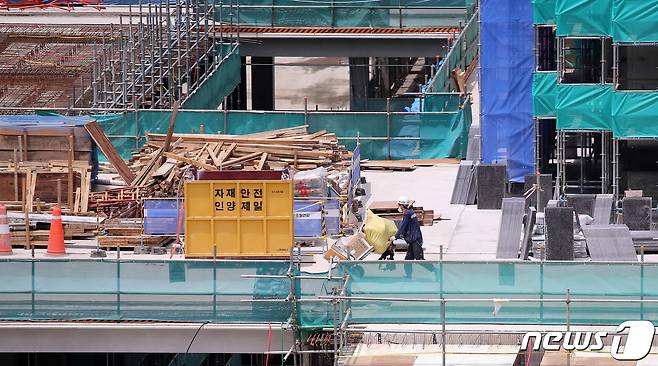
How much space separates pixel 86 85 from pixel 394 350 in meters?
27.4

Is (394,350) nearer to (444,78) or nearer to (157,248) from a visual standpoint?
(157,248)

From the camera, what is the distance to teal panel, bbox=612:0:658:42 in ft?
126

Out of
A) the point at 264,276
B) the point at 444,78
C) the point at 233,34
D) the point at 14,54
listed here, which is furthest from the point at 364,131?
the point at 264,276

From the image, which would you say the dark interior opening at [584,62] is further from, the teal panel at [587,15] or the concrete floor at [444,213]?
the teal panel at [587,15]

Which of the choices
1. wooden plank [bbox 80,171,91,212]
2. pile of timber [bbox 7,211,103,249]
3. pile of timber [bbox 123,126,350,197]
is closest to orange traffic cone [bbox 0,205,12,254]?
pile of timber [bbox 7,211,103,249]

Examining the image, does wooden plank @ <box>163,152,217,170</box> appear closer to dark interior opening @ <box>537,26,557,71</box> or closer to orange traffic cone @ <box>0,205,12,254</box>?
orange traffic cone @ <box>0,205,12,254</box>

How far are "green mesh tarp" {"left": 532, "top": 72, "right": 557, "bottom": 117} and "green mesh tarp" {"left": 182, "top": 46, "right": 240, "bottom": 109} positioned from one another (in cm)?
1427

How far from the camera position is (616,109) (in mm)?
38938

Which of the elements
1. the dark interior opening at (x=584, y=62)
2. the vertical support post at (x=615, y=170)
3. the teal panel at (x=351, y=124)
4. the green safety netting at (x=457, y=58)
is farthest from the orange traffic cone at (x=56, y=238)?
the green safety netting at (x=457, y=58)

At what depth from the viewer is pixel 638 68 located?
4403cm

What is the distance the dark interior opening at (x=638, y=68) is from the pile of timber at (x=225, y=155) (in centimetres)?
693

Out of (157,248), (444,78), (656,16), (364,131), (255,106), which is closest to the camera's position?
(157,248)

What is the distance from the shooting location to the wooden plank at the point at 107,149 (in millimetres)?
39500

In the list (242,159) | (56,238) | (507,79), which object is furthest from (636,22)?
(56,238)
